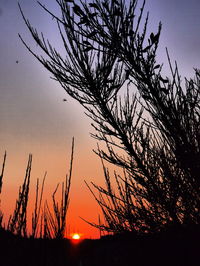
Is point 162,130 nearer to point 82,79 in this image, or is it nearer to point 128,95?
point 128,95

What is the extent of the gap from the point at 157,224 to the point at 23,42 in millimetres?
3409

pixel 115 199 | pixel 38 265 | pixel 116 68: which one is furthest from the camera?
pixel 116 68

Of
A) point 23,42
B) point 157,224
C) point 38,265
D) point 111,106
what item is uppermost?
point 23,42

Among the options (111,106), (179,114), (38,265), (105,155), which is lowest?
(38,265)

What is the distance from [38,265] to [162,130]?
63.1 inches

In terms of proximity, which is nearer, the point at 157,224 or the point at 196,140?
the point at 196,140

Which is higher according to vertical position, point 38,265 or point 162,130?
point 162,130

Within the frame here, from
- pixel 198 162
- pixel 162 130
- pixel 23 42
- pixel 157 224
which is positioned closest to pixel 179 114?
pixel 162 130

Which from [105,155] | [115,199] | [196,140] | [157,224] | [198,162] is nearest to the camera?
[198,162]

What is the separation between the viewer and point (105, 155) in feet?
14.7

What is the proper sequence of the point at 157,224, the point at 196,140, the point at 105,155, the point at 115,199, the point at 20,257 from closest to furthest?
the point at 20,257, the point at 196,140, the point at 157,224, the point at 115,199, the point at 105,155

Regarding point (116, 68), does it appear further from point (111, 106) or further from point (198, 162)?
point (198, 162)

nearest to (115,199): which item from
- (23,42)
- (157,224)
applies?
(157,224)

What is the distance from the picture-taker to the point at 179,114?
2.94m
